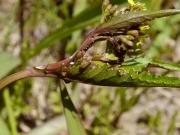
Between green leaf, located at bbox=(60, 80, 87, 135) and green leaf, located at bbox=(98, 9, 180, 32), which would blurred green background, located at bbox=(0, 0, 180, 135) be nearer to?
green leaf, located at bbox=(60, 80, 87, 135)

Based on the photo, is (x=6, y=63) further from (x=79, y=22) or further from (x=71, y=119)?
(x=71, y=119)

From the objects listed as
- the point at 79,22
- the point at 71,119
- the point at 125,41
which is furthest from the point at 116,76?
the point at 79,22

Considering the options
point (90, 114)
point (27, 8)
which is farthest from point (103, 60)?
point (27, 8)

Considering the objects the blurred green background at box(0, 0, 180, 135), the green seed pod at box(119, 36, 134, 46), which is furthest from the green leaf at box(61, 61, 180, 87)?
the blurred green background at box(0, 0, 180, 135)

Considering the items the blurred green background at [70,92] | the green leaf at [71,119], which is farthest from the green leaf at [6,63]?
the green leaf at [71,119]

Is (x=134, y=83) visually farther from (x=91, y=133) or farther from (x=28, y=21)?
(x=28, y=21)
